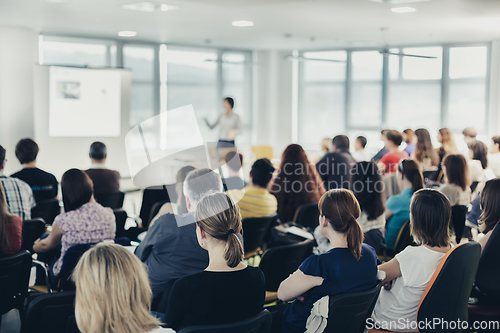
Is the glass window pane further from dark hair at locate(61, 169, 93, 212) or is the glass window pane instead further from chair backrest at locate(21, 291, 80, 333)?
chair backrest at locate(21, 291, 80, 333)

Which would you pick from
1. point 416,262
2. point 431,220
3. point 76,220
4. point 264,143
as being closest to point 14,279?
point 76,220

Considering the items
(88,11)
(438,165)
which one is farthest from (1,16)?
(438,165)

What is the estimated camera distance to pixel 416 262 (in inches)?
95.1

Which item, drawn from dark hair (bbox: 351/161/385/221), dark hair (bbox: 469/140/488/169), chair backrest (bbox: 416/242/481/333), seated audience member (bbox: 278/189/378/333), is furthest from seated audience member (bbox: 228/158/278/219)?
dark hair (bbox: 469/140/488/169)

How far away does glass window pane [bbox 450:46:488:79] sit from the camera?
33.0 feet

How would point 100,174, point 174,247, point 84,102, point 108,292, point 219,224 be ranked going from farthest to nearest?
point 84,102, point 100,174, point 174,247, point 219,224, point 108,292

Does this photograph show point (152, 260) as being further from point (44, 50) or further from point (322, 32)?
point (44, 50)

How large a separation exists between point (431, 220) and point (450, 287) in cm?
33

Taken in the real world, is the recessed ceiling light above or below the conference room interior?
above

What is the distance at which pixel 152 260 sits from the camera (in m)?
2.78

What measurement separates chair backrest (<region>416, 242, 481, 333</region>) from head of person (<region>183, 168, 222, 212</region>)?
1.22 m

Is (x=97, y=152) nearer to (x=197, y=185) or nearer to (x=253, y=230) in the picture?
(x=253, y=230)

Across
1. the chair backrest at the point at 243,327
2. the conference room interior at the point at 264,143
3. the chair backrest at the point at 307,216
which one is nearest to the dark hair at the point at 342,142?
the conference room interior at the point at 264,143

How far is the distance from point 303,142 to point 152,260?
9.80 metres
